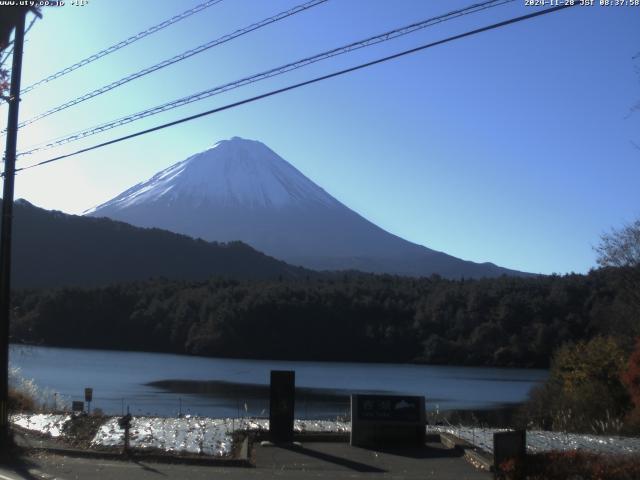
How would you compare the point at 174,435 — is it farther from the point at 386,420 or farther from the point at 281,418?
the point at 386,420

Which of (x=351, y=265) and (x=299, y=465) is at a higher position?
(x=351, y=265)

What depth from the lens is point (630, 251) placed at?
41.2 metres

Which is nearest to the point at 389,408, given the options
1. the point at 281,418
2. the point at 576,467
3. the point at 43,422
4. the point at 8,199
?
the point at 281,418

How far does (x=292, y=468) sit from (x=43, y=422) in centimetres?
637

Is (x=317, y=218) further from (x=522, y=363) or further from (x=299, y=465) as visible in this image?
(x=299, y=465)

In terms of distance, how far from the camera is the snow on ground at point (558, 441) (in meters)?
14.9

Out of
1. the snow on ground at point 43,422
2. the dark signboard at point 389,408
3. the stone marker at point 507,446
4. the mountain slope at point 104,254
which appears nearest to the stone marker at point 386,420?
the dark signboard at point 389,408

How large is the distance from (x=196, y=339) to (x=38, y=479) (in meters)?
59.3

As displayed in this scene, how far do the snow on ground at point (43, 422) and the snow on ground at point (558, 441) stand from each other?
733 centimetres

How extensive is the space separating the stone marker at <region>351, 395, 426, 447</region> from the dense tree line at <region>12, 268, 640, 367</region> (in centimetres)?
4241

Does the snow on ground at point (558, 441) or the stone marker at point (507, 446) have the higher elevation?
the stone marker at point (507, 446)

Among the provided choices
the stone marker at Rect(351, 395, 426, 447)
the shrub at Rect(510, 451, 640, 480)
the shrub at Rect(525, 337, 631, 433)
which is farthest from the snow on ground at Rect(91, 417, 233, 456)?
the shrub at Rect(525, 337, 631, 433)

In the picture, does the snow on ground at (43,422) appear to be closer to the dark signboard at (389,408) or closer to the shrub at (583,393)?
the dark signboard at (389,408)

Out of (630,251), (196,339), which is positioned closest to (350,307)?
(196,339)
